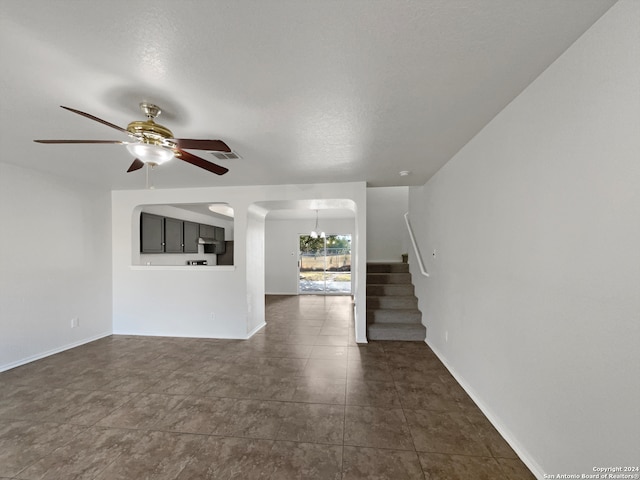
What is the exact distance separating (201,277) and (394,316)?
322 cm

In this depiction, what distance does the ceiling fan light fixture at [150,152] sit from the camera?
5.54 ft

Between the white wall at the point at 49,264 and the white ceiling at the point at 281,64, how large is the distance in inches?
55.4

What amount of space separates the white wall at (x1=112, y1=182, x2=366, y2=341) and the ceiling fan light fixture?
235 cm

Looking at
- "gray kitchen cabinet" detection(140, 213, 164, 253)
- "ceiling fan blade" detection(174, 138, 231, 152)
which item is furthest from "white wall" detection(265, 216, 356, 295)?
"ceiling fan blade" detection(174, 138, 231, 152)

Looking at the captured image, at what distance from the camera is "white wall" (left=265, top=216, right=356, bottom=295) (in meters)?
8.32

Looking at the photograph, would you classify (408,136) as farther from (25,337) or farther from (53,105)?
(25,337)

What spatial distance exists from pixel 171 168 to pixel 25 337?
280 centimetres

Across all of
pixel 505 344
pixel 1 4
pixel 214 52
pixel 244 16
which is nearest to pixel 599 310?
pixel 505 344

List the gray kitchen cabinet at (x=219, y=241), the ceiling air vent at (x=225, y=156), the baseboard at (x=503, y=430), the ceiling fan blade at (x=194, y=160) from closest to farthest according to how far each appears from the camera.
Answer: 1. the baseboard at (x=503, y=430)
2. the ceiling fan blade at (x=194, y=160)
3. the ceiling air vent at (x=225, y=156)
4. the gray kitchen cabinet at (x=219, y=241)

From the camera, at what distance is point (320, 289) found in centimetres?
841

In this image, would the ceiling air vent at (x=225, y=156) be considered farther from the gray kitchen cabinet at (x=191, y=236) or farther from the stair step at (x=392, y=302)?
the gray kitchen cabinet at (x=191, y=236)

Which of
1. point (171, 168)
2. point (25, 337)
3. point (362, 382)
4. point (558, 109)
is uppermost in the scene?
point (171, 168)
